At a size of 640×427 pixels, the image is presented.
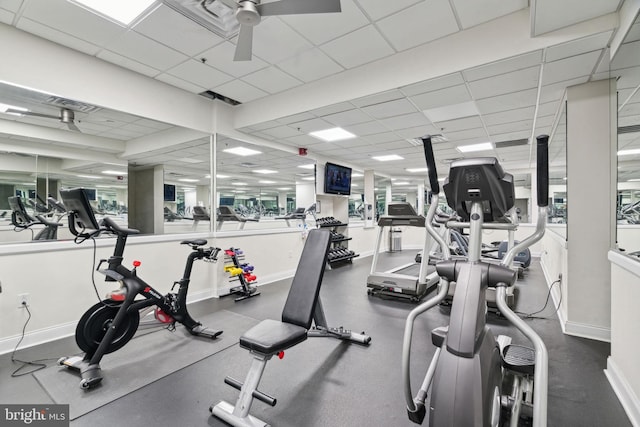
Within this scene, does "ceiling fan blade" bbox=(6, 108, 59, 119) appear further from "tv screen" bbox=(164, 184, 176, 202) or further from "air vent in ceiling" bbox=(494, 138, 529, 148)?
"air vent in ceiling" bbox=(494, 138, 529, 148)

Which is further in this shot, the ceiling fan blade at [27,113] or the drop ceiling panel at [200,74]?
the drop ceiling panel at [200,74]

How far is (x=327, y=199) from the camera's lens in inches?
301

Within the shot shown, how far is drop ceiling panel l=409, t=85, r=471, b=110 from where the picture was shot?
349 cm

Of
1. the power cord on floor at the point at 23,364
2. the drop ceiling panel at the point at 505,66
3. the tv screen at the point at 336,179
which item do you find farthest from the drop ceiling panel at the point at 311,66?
the power cord on floor at the point at 23,364

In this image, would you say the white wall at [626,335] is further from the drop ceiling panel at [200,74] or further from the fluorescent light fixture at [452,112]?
the drop ceiling panel at [200,74]

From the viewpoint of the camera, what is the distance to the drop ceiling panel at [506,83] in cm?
305

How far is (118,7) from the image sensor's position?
2.50m

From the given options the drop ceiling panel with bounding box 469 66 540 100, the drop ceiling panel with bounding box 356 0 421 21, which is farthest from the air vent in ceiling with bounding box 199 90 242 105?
the drop ceiling panel with bounding box 469 66 540 100

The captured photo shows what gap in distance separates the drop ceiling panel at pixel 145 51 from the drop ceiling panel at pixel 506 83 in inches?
134

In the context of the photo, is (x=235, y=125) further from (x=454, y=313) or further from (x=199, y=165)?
(x=454, y=313)

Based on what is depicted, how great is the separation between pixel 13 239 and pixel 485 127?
6551 mm

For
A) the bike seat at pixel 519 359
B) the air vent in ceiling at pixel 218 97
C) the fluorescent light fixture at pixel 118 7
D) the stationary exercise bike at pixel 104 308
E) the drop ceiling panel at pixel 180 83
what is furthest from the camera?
the air vent in ceiling at pixel 218 97

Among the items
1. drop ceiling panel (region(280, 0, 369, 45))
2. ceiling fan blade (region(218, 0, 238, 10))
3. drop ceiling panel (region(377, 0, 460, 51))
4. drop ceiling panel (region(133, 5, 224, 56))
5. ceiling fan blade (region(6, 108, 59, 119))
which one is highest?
drop ceiling panel (region(377, 0, 460, 51))

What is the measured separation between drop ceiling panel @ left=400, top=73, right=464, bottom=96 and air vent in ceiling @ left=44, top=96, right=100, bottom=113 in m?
3.69
